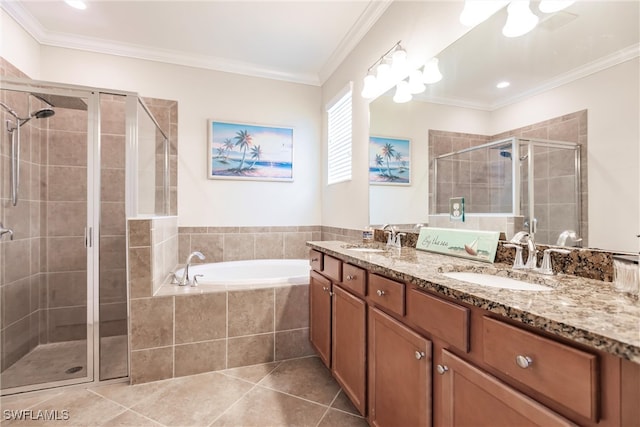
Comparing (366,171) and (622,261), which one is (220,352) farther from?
(622,261)

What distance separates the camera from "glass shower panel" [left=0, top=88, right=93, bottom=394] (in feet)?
6.39

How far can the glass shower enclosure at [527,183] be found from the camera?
1094 mm

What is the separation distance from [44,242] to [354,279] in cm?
220

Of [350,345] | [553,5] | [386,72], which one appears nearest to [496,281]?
[350,345]

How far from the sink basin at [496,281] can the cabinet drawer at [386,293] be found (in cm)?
18

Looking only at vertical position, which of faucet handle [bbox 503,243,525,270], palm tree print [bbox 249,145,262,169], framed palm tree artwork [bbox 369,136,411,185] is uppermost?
palm tree print [bbox 249,145,262,169]

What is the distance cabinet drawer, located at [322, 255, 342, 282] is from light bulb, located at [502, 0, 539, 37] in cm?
134

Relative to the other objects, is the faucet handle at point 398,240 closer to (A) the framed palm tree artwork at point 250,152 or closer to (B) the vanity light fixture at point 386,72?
(B) the vanity light fixture at point 386,72

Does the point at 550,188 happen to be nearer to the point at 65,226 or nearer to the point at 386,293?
the point at 386,293

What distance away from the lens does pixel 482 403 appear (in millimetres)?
794

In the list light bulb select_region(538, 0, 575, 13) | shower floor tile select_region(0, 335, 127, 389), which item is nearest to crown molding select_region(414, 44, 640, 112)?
light bulb select_region(538, 0, 575, 13)

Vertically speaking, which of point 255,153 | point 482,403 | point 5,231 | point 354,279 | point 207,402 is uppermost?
point 255,153

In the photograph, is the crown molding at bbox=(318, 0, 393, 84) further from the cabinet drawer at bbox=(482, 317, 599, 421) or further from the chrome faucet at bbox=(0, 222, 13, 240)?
the chrome faucet at bbox=(0, 222, 13, 240)

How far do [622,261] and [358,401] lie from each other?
1179 mm
